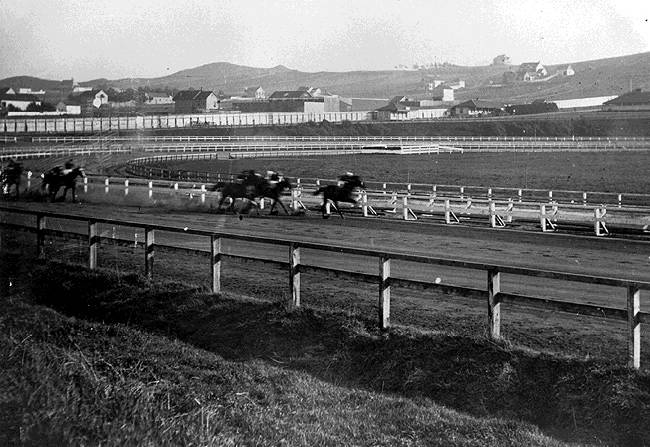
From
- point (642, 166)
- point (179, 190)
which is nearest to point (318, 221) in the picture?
point (179, 190)

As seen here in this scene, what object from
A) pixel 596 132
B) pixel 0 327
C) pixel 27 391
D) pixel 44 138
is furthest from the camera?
pixel 596 132

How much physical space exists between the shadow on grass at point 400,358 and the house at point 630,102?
70.2 meters

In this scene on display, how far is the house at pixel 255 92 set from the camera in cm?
2664

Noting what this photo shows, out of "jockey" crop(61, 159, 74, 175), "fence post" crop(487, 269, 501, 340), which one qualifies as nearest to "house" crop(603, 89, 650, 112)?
"jockey" crop(61, 159, 74, 175)

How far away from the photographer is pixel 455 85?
60375 mm

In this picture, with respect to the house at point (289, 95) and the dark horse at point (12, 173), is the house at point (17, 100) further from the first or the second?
the house at point (289, 95)

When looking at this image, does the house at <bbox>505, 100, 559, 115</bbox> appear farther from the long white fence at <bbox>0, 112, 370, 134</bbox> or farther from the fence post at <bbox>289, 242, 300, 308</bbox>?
the fence post at <bbox>289, 242, 300, 308</bbox>

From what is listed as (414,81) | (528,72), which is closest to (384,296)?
(414,81)

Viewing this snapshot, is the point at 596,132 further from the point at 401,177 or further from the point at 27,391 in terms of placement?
the point at 27,391

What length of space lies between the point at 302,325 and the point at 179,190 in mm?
17025

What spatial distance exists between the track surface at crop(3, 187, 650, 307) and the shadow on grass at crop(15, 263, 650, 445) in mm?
3335

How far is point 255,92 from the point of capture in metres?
27.9

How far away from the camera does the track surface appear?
13.0 meters

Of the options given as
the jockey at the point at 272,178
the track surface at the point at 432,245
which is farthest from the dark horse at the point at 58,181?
the jockey at the point at 272,178
